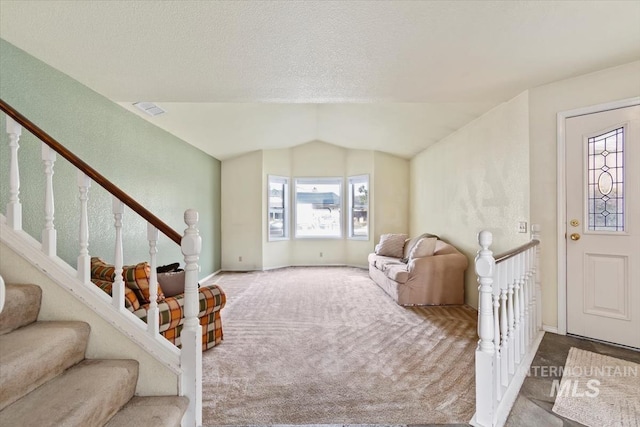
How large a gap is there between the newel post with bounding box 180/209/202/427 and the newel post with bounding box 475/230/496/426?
5.03 ft

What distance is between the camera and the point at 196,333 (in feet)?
5.39

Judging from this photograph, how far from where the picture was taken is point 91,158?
2.89m

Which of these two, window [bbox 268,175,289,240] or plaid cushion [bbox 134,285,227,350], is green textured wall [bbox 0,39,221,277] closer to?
plaid cushion [bbox 134,285,227,350]

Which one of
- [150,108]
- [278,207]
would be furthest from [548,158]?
[278,207]

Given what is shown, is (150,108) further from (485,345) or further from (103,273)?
(485,345)

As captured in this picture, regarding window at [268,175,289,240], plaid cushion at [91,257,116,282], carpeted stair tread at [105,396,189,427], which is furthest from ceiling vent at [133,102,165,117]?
window at [268,175,289,240]

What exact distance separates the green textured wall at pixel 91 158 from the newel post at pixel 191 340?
151 cm

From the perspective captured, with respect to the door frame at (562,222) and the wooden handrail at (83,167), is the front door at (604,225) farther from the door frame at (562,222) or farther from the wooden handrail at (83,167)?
the wooden handrail at (83,167)

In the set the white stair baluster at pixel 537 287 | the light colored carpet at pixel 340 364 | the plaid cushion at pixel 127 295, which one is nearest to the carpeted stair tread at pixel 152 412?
the light colored carpet at pixel 340 364

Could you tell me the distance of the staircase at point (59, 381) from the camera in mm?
1197

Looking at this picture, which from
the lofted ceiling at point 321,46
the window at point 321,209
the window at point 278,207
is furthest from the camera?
the window at point 321,209

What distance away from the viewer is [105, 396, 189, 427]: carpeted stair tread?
4.55 feet

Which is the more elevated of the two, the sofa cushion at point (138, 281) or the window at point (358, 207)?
the window at point (358, 207)

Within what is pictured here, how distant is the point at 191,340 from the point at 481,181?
3604 millimetres
